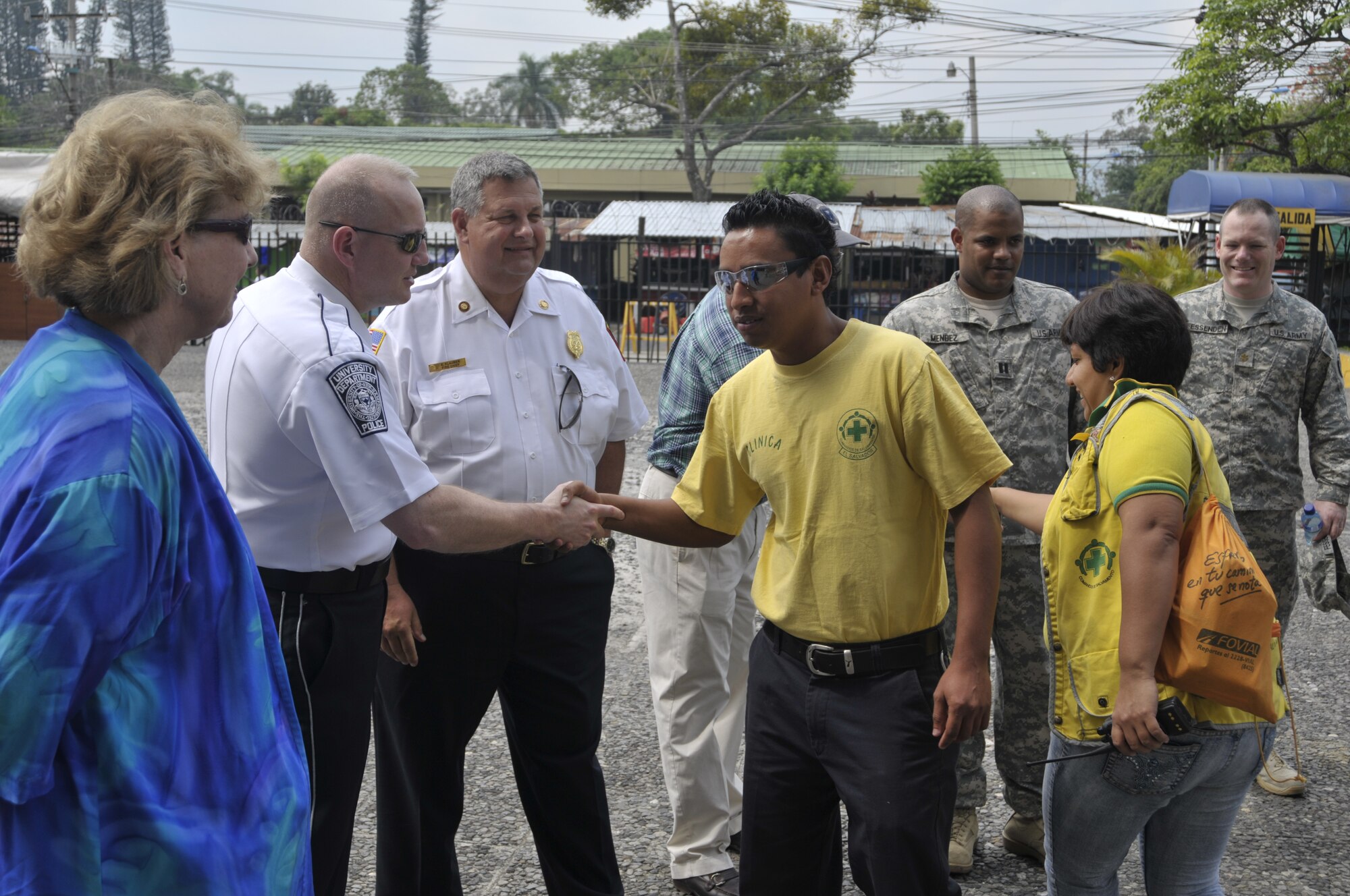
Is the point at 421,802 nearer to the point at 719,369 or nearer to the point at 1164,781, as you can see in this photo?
the point at 719,369

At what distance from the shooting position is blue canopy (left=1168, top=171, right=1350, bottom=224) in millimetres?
19078

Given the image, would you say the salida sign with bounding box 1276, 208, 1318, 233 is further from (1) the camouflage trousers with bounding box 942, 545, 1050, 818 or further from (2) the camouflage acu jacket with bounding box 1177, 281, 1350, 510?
(1) the camouflage trousers with bounding box 942, 545, 1050, 818

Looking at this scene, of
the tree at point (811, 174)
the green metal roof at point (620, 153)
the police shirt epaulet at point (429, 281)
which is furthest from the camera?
the green metal roof at point (620, 153)

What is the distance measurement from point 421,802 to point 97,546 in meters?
1.99

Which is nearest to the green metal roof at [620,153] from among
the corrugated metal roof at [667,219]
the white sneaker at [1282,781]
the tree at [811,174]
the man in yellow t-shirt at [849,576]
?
the tree at [811,174]

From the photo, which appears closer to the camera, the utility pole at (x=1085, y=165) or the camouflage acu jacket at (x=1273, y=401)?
the camouflage acu jacket at (x=1273, y=401)

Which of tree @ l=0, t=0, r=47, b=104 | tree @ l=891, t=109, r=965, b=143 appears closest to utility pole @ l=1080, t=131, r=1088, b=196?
tree @ l=891, t=109, r=965, b=143

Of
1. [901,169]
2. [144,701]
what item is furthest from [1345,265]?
[901,169]

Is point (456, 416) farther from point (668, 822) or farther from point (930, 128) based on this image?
point (930, 128)

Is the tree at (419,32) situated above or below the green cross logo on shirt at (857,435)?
above

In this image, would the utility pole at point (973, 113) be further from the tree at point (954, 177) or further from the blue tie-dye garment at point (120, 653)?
the blue tie-dye garment at point (120, 653)

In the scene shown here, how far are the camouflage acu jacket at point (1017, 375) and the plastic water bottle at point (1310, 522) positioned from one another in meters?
1.01

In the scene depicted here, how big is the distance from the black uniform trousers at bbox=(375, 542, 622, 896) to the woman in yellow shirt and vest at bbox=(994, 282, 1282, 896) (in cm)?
131

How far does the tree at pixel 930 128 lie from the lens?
49594 millimetres
